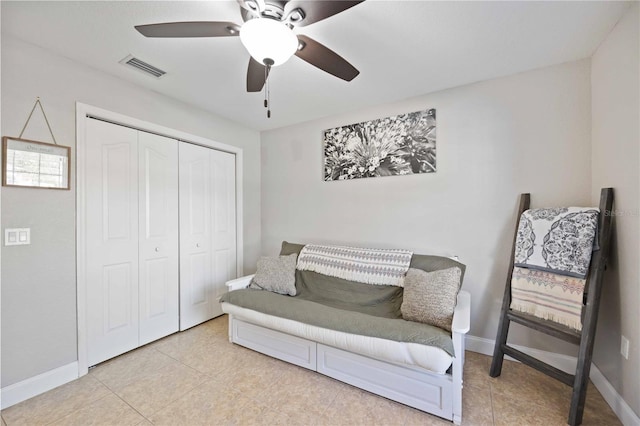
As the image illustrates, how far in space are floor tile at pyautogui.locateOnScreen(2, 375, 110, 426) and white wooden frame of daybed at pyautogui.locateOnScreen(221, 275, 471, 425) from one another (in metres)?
1.10

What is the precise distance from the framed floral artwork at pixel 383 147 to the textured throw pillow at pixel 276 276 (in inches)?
46.0

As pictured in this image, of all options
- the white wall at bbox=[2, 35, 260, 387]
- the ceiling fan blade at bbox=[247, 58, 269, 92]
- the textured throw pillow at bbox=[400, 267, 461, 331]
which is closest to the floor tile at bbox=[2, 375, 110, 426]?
the white wall at bbox=[2, 35, 260, 387]

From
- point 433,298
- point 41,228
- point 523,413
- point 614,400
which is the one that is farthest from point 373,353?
point 41,228

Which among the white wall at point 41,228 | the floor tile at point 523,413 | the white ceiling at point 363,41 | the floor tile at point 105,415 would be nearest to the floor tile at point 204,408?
the floor tile at point 105,415

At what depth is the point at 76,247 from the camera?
2086mm

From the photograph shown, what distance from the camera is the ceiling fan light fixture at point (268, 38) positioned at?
4.00 feet

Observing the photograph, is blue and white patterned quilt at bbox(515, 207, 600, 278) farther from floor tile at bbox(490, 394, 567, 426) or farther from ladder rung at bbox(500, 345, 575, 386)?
floor tile at bbox(490, 394, 567, 426)

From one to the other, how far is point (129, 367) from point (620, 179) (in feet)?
12.6

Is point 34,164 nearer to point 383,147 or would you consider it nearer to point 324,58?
point 324,58

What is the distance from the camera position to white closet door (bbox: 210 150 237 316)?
10.6 feet

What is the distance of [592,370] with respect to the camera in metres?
1.96

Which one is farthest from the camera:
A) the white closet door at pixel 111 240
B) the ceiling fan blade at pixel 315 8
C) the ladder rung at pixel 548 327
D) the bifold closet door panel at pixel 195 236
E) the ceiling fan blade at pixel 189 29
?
the bifold closet door panel at pixel 195 236

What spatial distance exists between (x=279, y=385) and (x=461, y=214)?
214 cm

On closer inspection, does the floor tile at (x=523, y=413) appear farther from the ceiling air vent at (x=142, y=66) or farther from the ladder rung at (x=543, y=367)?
the ceiling air vent at (x=142, y=66)
